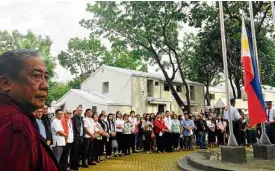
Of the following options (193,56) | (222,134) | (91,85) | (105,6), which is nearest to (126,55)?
(91,85)

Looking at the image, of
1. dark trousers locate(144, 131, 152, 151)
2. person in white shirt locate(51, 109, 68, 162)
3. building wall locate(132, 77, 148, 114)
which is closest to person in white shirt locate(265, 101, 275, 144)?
dark trousers locate(144, 131, 152, 151)

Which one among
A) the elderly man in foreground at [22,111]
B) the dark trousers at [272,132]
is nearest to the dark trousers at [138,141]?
the dark trousers at [272,132]

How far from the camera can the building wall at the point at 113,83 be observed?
27688 millimetres

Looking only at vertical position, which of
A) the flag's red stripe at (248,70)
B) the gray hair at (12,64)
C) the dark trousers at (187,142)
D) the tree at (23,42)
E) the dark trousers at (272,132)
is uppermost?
the tree at (23,42)

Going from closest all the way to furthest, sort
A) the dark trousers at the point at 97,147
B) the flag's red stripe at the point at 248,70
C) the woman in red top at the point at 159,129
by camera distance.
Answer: the flag's red stripe at the point at 248,70
the dark trousers at the point at 97,147
the woman in red top at the point at 159,129

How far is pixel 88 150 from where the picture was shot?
9867mm

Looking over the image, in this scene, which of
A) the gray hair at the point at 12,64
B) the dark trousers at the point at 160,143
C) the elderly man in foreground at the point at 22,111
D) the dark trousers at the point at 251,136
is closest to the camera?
the elderly man in foreground at the point at 22,111

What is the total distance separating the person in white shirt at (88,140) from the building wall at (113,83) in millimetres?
17572

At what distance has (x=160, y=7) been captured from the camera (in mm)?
21266

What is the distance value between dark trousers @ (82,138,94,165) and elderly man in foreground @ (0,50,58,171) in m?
8.32

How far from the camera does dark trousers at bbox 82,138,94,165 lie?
9.44 meters

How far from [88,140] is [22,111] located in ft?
28.0

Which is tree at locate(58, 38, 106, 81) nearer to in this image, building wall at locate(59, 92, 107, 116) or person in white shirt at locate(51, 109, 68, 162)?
building wall at locate(59, 92, 107, 116)

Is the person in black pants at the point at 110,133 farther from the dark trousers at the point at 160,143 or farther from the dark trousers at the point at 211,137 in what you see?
the dark trousers at the point at 211,137
